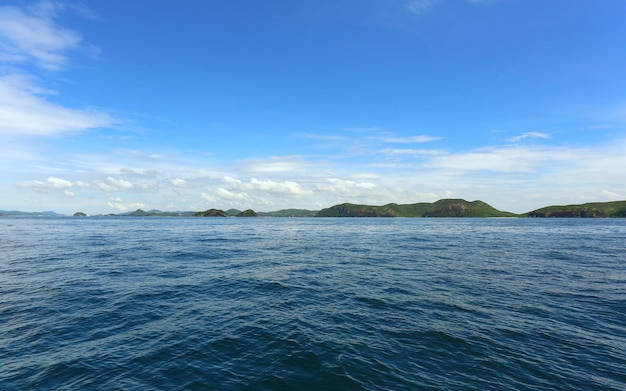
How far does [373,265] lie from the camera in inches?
1772

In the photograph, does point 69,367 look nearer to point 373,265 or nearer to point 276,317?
point 276,317

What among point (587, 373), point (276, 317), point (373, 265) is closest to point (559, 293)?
point (587, 373)

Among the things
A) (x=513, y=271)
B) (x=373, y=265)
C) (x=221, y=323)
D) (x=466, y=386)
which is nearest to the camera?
(x=466, y=386)

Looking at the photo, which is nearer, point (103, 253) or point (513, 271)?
point (513, 271)

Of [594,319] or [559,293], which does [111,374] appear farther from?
[559,293]

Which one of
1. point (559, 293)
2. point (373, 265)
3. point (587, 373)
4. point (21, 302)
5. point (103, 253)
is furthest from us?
point (103, 253)

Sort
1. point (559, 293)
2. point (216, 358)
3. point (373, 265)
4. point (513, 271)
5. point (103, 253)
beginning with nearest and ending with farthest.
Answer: point (216, 358)
point (559, 293)
point (513, 271)
point (373, 265)
point (103, 253)

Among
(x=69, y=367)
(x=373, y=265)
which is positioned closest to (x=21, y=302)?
(x=69, y=367)

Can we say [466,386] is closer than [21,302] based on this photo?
Yes

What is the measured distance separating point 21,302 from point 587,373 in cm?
4297

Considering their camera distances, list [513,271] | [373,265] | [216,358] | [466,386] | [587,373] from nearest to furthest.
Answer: [466,386] → [587,373] → [216,358] → [513,271] → [373,265]

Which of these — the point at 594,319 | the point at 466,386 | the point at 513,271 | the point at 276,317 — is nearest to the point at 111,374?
the point at 276,317

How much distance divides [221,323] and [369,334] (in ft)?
36.8

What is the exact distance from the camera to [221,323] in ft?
71.7
